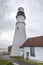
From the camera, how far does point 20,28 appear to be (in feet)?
109

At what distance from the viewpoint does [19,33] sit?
108ft

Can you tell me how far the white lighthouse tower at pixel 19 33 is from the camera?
32219mm

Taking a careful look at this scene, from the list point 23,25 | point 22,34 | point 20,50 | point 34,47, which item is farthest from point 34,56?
point 23,25

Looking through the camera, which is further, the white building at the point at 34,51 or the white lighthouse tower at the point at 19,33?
the white lighthouse tower at the point at 19,33

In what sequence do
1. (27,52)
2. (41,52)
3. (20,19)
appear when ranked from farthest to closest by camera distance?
(20,19), (27,52), (41,52)

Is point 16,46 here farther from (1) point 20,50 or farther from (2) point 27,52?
(2) point 27,52

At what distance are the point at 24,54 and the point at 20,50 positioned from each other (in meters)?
2.96

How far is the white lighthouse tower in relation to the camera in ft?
106

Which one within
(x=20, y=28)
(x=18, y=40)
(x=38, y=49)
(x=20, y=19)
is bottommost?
(x=38, y=49)

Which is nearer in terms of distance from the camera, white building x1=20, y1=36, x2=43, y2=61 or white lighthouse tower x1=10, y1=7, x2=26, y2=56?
white building x1=20, y1=36, x2=43, y2=61

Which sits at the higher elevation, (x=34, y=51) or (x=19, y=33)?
(x=19, y=33)

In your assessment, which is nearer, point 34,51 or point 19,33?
point 34,51

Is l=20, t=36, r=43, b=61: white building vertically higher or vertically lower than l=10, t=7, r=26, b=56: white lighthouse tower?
lower

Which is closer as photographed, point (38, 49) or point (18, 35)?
point (38, 49)
